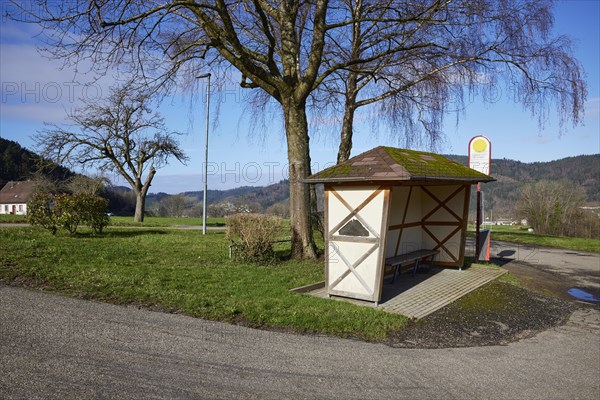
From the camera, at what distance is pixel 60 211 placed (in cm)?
1655

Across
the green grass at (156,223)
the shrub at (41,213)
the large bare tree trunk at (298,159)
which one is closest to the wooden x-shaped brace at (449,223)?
the large bare tree trunk at (298,159)

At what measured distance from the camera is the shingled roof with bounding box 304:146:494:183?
812cm

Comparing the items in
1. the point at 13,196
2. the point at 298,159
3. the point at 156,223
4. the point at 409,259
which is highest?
the point at 13,196

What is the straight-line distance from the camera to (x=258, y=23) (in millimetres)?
12672

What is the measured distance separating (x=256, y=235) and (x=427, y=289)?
454 cm

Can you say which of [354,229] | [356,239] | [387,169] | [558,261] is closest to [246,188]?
[558,261]

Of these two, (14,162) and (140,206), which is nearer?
(140,206)

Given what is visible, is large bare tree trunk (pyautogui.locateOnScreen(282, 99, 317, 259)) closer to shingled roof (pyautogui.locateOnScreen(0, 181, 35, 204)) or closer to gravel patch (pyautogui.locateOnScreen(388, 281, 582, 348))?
gravel patch (pyautogui.locateOnScreen(388, 281, 582, 348))

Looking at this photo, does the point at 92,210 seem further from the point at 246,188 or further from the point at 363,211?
the point at 246,188

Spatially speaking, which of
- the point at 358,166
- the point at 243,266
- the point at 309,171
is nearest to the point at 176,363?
the point at 358,166

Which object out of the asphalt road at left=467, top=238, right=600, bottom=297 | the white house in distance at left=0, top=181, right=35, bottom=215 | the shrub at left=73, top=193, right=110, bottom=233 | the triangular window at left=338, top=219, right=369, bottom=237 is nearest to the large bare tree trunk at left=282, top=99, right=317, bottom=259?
the triangular window at left=338, top=219, right=369, bottom=237

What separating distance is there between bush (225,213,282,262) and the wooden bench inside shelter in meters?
3.31

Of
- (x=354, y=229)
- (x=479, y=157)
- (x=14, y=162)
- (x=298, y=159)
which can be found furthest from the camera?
(x=14, y=162)

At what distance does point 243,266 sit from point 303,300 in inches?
136
